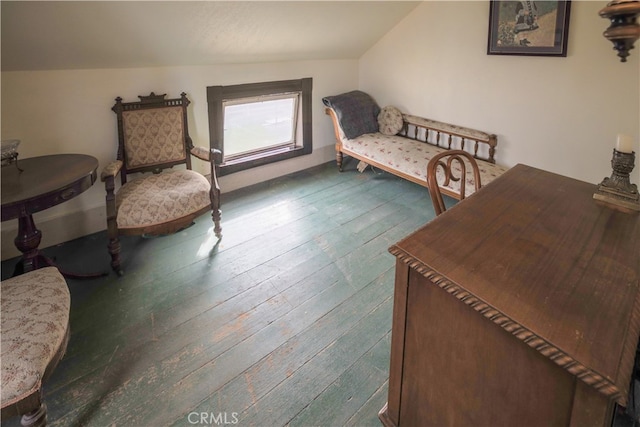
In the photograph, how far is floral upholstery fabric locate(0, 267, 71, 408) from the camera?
1.13 m

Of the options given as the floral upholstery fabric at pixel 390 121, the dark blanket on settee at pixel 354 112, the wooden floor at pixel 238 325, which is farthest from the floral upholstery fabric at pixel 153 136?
the floral upholstery fabric at pixel 390 121

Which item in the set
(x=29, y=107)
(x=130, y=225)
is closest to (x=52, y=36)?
(x=29, y=107)

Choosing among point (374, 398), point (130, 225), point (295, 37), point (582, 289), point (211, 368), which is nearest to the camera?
point (582, 289)

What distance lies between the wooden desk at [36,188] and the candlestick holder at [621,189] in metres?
2.38

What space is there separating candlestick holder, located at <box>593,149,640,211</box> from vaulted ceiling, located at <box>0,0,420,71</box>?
2.24 m

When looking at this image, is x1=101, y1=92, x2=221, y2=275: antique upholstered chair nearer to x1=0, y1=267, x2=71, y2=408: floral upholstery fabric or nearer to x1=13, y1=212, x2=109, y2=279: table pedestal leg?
x1=13, y1=212, x2=109, y2=279: table pedestal leg

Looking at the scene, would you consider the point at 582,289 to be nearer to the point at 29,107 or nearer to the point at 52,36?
the point at 52,36

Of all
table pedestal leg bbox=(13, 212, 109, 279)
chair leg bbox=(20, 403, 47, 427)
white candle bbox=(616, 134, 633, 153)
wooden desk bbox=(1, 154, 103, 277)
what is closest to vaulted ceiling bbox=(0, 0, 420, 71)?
wooden desk bbox=(1, 154, 103, 277)

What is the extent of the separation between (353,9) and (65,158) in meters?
2.42

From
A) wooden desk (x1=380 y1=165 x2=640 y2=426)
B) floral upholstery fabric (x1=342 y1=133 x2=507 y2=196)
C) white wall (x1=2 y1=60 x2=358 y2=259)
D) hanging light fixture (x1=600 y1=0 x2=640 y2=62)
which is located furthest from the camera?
floral upholstery fabric (x1=342 y1=133 x2=507 y2=196)

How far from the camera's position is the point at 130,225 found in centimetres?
222

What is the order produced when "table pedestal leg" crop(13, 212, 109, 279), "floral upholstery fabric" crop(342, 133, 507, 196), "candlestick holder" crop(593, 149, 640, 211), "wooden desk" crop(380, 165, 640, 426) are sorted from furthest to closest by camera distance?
"floral upholstery fabric" crop(342, 133, 507, 196)
"table pedestal leg" crop(13, 212, 109, 279)
"candlestick holder" crop(593, 149, 640, 211)
"wooden desk" crop(380, 165, 640, 426)

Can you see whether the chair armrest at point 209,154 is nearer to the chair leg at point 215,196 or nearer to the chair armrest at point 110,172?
the chair leg at point 215,196

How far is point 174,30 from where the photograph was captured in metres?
2.43
